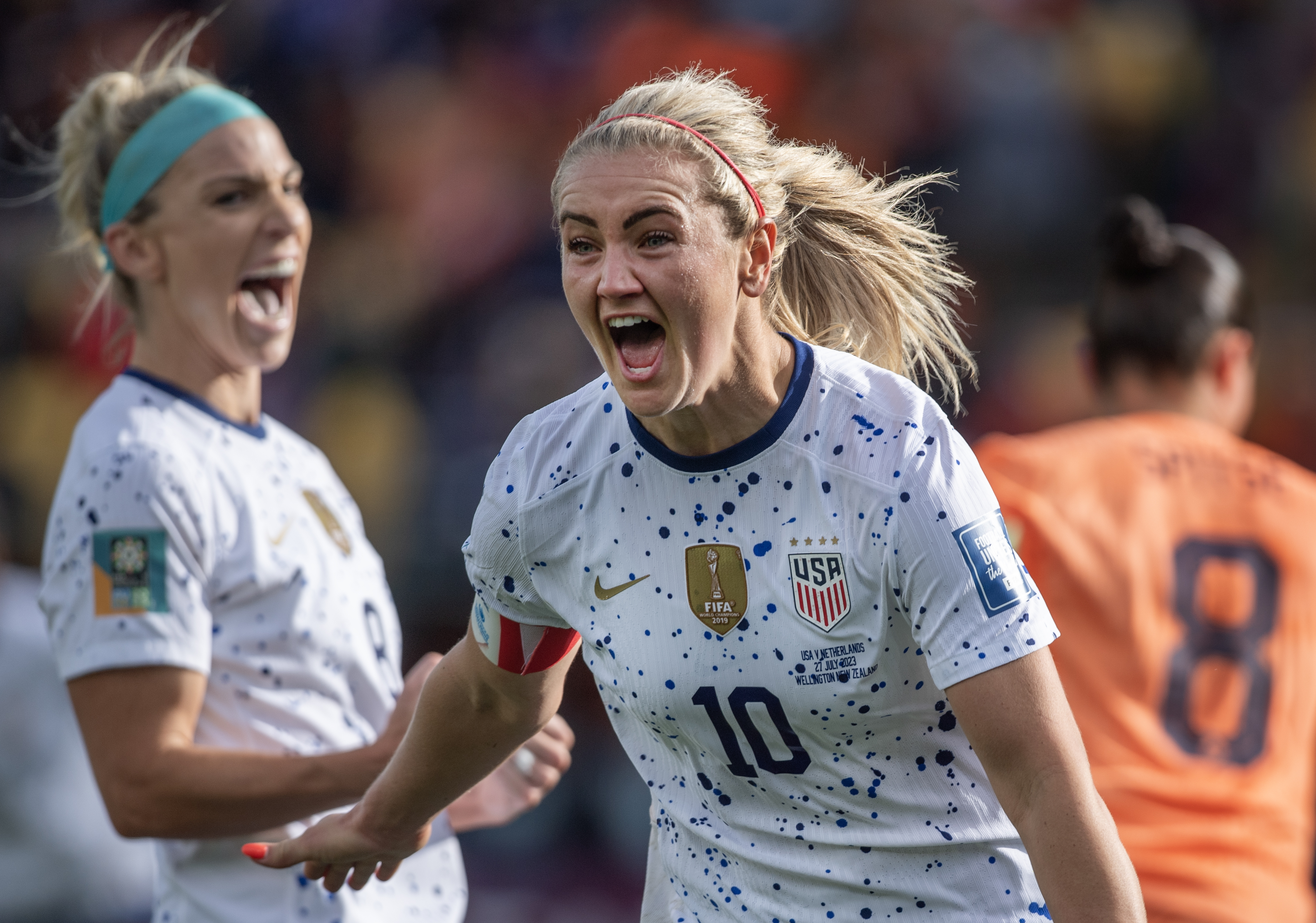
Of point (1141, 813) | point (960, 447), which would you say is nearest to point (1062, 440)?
point (1141, 813)

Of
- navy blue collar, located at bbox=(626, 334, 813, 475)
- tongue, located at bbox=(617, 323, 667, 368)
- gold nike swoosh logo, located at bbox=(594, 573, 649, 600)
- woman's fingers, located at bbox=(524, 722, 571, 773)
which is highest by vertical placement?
tongue, located at bbox=(617, 323, 667, 368)

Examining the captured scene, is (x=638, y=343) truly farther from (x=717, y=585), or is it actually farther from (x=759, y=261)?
(x=717, y=585)

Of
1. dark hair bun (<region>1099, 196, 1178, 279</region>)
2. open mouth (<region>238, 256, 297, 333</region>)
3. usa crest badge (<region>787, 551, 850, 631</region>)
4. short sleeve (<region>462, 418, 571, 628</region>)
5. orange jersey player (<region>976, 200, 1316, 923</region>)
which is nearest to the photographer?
usa crest badge (<region>787, 551, 850, 631</region>)

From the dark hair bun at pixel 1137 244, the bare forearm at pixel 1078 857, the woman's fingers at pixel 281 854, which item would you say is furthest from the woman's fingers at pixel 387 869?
the dark hair bun at pixel 1137 244

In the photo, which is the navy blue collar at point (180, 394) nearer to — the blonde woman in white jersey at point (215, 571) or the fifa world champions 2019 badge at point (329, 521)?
the blonde woman in white jersey at point (215, 571)

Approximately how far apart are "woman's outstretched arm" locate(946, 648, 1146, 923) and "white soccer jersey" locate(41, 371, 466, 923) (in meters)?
1.58

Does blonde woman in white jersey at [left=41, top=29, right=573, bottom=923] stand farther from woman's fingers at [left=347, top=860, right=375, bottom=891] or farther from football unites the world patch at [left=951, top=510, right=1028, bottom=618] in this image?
football unites the world patch at [left=951, top=510, right=1028, bottom=618]

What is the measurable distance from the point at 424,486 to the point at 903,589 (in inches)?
230

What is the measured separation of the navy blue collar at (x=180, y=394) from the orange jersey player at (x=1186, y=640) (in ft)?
6.55

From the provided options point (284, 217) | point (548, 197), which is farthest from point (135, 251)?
point (548, 197)

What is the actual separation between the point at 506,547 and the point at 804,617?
21.9 inches

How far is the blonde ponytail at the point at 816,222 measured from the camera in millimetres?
2270

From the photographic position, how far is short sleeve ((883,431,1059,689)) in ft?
6.66

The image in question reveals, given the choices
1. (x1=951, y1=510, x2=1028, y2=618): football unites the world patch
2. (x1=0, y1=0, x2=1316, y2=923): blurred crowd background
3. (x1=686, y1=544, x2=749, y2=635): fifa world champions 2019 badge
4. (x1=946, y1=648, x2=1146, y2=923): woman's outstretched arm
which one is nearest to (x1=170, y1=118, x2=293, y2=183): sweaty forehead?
(x1=686, y1=544, x2=749, y2=635): fifa world champions 2019 badge
